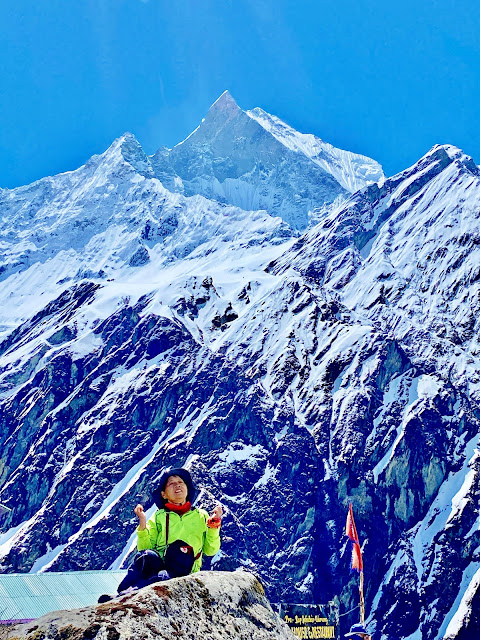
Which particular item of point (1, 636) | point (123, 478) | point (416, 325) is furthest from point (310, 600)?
point (1, 636)

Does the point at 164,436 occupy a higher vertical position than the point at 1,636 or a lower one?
higher

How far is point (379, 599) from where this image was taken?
144875 mm

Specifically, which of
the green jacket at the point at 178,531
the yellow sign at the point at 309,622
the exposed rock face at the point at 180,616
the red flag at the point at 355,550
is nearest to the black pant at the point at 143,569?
the green jacket at the point at 178,531

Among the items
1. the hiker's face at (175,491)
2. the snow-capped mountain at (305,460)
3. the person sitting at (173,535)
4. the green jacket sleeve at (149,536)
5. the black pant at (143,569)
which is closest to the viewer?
the black pant at (143,569)

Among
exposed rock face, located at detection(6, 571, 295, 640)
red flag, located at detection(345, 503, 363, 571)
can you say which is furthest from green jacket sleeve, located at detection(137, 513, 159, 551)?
red flag, located at detection(345, 503, 363, 571)

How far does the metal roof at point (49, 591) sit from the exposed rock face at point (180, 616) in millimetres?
24660

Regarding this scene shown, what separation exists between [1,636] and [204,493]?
14632 cm

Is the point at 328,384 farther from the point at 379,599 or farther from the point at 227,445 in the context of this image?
the point at 379,599

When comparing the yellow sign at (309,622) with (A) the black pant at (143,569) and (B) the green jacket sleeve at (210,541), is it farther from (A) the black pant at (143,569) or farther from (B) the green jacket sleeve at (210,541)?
(A) the black pant at (143,569)

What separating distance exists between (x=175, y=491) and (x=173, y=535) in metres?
0.65

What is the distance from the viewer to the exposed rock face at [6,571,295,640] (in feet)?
17.8

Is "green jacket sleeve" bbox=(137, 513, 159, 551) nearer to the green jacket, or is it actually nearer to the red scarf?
the green jacket

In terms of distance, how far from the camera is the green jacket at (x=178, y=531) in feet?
30.1

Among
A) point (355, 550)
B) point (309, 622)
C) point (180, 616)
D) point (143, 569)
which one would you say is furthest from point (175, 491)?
point (309, 622)
